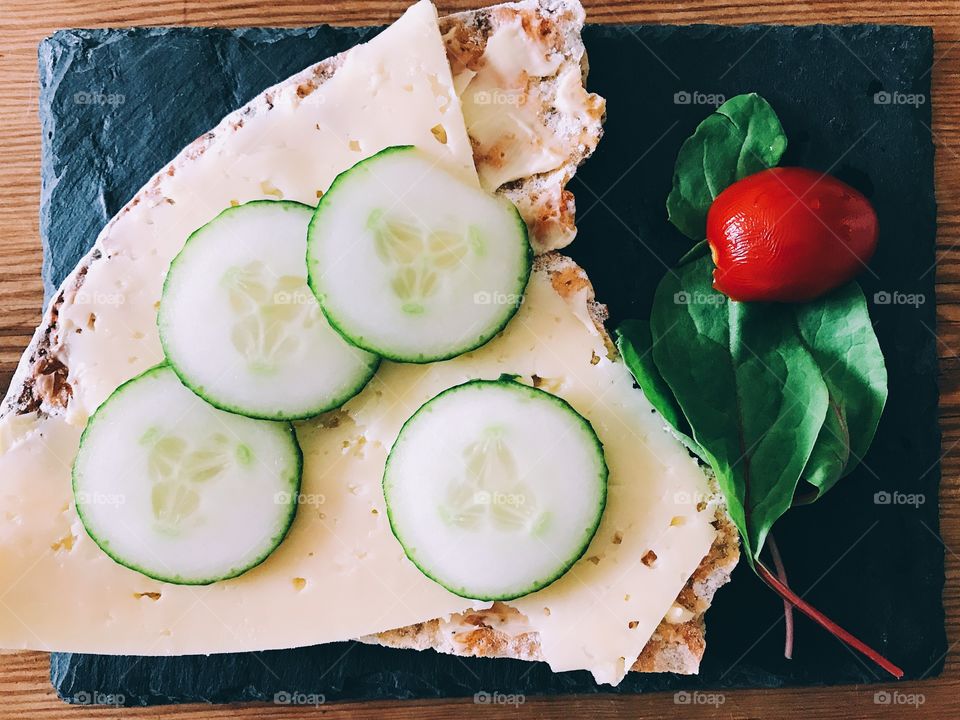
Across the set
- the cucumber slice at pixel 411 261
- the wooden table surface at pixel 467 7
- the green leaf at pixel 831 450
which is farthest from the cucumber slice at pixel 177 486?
the green leaf at pixel 831 450

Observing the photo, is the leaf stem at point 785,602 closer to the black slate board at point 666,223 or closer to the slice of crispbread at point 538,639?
the black slate board at point 666,223

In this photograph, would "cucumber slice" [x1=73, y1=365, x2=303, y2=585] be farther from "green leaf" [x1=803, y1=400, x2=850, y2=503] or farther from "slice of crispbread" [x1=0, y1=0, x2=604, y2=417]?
"green leaf" [x1=803, y1=400, x2=850, y2=503]

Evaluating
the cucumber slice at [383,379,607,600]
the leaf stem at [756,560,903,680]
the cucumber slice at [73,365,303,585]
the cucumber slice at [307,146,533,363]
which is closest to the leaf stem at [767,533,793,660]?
the leaf stem at [756,560,903,680]

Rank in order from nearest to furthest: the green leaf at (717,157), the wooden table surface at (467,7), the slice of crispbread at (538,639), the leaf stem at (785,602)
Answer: the slice of crispbread at (538,639) → the leaf stem at (785,602) → the green leaf at (717,157) → the wooden table surface at (467,7)

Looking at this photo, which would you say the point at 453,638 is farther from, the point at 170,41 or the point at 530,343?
the point at 170,41

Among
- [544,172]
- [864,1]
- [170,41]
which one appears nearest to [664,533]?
[544,172]

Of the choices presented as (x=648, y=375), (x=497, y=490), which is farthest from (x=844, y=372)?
(x=497, y=490)
